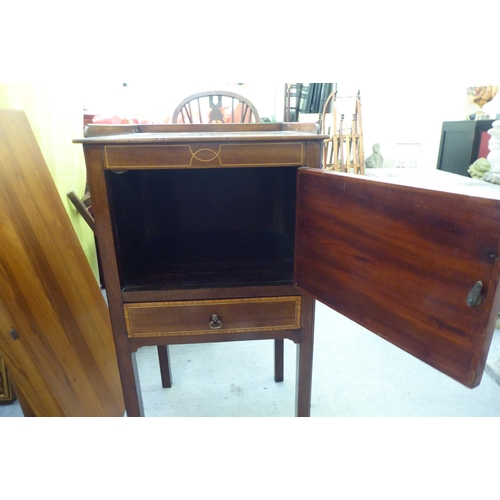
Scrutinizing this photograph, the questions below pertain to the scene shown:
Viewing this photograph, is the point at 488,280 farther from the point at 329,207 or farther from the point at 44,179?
the point at 44,179

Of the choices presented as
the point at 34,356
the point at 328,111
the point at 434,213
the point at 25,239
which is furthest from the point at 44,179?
the point at 328,111

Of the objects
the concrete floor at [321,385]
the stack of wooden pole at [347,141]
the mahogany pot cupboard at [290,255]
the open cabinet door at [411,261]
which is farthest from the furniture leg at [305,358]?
the stack of wooden pole at [347,141]

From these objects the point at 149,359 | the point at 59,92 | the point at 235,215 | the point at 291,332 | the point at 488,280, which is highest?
the point at 59,92

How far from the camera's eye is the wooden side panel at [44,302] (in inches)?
30.7

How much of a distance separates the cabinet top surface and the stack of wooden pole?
2171 millimetres

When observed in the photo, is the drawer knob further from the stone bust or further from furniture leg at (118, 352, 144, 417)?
the stone bust

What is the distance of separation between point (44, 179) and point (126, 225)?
33 cm

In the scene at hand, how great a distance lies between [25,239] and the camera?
2.83 ft

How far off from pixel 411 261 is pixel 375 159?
3.23m

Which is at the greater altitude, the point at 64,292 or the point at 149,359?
the point at 64,292

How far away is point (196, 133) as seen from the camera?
3.11 feet

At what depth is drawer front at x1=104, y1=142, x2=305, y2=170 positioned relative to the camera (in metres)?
0.70

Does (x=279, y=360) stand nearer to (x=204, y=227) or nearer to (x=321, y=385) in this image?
(x=321, y=385)

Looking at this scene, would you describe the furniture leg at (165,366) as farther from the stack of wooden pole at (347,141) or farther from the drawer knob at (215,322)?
the stack of wooden pole at (347,141)
